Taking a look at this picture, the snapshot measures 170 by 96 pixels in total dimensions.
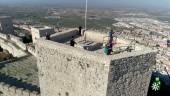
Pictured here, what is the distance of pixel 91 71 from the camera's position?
7383 millimetres

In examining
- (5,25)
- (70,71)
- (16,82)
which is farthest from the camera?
(5,25)

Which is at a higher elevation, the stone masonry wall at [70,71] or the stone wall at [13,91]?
the stone masonry wall at [70,71]

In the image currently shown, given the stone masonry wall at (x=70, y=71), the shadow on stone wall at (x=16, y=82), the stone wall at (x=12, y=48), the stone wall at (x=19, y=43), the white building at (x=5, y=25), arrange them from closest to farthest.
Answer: the stone masonry wall at (x=70, y=71), the shadow on stone wall at (x=16, y=82), the stone wall at (x=12, y=48), the stone wall at (x=19, y=43), the white building at (x=5, y=25)

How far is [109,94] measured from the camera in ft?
24.3

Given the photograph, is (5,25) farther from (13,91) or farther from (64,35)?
(64,35)

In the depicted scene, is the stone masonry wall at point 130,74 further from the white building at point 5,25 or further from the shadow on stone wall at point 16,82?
the white building at point 5,25

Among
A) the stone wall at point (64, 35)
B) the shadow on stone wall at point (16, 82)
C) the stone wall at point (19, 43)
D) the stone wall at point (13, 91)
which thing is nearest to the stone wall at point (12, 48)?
the stone wall at point (19, 43)

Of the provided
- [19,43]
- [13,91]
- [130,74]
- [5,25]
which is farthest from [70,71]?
[5,25]

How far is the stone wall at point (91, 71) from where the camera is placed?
7.12 metres

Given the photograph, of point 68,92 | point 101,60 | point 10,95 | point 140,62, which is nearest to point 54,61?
point 68,92

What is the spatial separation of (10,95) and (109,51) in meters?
7.27

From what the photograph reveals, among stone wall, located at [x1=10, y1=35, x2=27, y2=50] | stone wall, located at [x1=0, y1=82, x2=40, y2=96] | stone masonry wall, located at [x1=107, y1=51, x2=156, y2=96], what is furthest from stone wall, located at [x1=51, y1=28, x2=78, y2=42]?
stone wall, located at [x1=10, y1=35, x2=27, y2=50]

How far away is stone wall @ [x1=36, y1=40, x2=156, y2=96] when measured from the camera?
7.12 metres

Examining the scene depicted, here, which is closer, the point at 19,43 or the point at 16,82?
the point at 16,82
